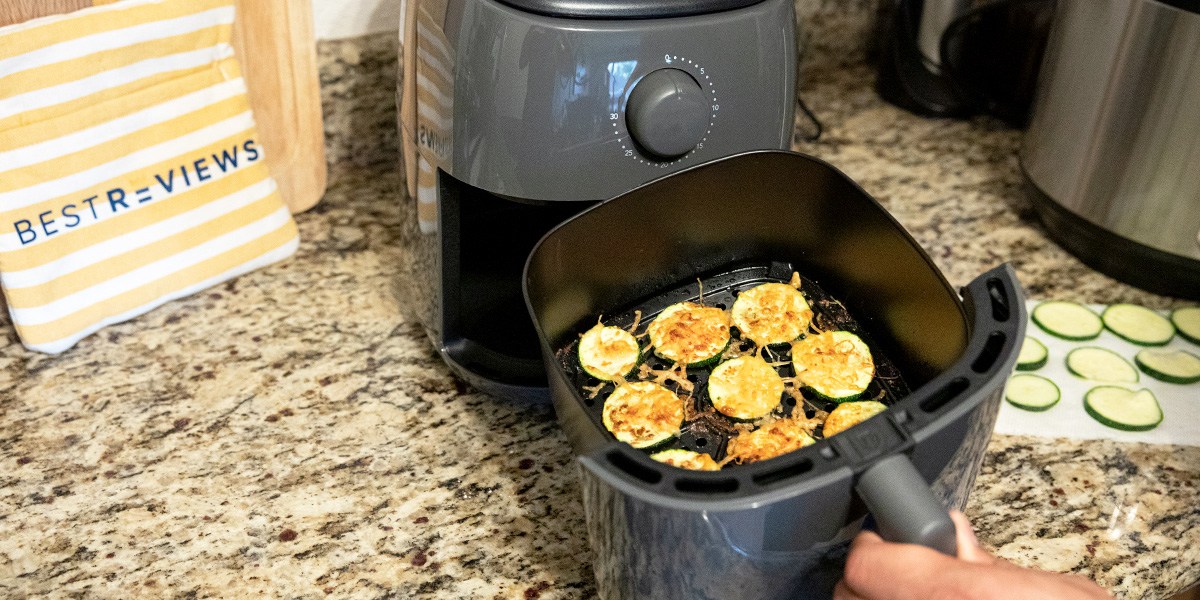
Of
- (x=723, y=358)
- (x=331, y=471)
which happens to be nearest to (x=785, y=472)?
(x=723, y=358)

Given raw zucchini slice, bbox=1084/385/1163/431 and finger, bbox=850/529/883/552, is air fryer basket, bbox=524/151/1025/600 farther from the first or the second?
raw zucchini slice, bbox=1084/385/1163/431

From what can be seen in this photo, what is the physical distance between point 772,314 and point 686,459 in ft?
0.50

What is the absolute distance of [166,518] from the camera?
71cm

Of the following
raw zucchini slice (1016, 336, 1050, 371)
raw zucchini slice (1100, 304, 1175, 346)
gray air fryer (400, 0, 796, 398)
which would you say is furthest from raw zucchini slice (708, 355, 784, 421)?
raw zucchini slice (1100, 304, 1175, 346)

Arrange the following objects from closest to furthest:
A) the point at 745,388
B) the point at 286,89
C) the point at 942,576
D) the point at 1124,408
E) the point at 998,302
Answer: the point at 942,576 → the point at 998,302 → the point at 745,388 → the point at 1124,408 → the point at 286,89

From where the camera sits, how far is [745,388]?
663mm

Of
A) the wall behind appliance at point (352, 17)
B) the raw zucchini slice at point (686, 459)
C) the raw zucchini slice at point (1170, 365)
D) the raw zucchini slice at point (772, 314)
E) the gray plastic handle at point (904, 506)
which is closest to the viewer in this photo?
the gray plastic handle at point (904, 506)

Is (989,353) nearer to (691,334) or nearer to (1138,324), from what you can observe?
(691,334)

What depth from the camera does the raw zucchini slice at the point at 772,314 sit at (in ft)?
2.33

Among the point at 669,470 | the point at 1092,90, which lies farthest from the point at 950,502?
the point at 1092,90

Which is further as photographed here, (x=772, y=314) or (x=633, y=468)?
(x=772, y=314)

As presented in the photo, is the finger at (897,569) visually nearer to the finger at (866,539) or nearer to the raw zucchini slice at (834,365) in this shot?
the finger at (866,539)

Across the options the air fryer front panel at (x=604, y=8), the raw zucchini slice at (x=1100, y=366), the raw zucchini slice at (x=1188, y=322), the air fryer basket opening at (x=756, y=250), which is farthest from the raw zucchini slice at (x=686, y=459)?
the raw zucchini slice at (x=1188, y=322)

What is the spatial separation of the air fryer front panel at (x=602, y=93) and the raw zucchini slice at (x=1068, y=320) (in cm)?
37
